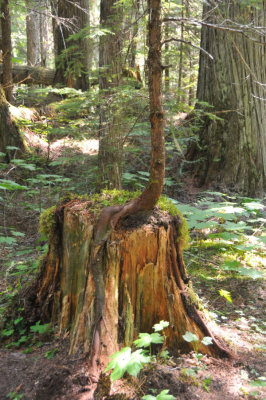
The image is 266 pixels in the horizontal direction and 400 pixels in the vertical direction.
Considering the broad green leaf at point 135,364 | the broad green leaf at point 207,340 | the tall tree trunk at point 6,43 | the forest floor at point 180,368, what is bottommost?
the forest floor at point 180,368

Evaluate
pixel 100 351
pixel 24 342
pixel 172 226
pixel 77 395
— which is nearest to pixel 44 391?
pixel 77 395

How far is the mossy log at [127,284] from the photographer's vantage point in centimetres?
234

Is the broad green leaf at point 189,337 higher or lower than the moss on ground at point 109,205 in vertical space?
lower

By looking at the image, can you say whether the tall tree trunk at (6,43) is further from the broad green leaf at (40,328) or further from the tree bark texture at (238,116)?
the broad green leaf at (40,328)

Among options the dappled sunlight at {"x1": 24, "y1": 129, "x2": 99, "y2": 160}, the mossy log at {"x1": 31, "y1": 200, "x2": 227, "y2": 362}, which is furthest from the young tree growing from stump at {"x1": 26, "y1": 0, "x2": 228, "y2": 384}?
the dappled sunlight at {"x1": 24, "y1": 129, "x2": 99, "y2": 160}

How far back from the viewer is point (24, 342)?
8.71 feet

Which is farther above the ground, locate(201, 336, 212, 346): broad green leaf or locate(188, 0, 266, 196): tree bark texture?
locate(188, 0, 266, 196): tree bark texture

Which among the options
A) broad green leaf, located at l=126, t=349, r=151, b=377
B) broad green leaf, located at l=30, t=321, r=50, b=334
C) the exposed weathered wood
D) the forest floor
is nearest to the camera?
broad green leaf, located at l=126, t=349, r=151, b=377

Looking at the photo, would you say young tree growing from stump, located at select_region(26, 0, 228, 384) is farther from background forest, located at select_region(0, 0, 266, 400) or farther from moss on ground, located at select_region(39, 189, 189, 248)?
background forest, located at select_region(0, 0, 266, 400)

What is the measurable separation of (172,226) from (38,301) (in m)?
1.52

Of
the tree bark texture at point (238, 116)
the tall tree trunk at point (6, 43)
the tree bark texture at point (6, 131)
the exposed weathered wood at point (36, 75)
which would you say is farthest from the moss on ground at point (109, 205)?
the exposed weathered wood at point (36, 75)

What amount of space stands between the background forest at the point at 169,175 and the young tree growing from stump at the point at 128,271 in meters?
0.17

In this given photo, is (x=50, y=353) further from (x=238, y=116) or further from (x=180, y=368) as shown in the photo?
(x=238, y=116)

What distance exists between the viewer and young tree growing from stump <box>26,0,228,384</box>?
7.39 ft
